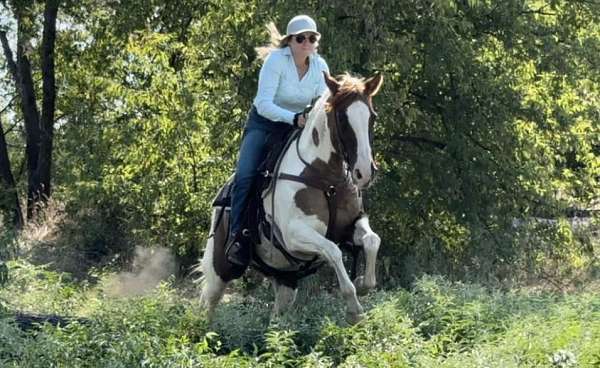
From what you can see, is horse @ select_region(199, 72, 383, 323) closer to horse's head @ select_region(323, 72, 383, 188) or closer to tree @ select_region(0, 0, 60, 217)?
horse's head @ select_region(323, 72, 383, 188)

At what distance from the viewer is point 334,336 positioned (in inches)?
279

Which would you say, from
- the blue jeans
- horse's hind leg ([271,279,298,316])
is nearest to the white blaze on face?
the blue jeans

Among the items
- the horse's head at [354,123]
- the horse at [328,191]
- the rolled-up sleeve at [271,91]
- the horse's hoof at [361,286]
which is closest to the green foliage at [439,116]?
the rolled-up sleeve at [271,91]

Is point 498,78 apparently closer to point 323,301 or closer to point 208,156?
point 208,156

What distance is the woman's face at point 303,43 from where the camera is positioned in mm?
8633

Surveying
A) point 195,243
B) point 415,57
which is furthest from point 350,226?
point 195,243

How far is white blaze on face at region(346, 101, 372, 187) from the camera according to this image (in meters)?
7.57

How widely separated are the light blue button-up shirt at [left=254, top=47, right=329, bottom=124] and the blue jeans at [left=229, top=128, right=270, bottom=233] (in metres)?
0.35

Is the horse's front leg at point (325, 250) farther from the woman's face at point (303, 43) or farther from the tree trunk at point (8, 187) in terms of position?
the tree trunk at point (8, 187)

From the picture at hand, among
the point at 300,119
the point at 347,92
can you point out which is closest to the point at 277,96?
the point at 300,119

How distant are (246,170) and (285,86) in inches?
32.2

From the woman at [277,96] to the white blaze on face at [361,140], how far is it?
0.80 meters

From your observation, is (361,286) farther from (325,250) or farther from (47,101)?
(47,101)

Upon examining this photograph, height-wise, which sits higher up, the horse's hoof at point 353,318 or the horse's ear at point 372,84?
the horse's ear at point 372,84
